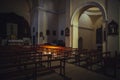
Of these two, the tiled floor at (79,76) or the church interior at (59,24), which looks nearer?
the tiled floor at (79,76)

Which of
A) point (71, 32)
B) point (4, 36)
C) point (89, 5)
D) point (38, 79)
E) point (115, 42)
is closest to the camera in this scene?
point (38, 79)

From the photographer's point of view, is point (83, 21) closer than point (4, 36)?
No

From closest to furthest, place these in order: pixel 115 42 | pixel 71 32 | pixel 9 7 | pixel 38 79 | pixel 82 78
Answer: pixel 38 79 → pixel 82 78 → pixel 115 42 → pixel 71 32 → pixel 9 7

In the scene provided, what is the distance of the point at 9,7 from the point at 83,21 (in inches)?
422

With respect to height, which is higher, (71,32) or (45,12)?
(45,12)

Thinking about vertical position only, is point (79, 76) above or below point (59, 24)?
below

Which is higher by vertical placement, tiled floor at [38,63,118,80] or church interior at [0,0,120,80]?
church interior at [0,0,120,80]

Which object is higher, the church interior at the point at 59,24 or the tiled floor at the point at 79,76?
the church interior at the point at 59,24

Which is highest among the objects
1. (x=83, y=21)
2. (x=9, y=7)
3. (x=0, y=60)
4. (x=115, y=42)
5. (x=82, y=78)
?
(x=9, y=7)

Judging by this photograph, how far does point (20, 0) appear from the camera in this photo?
918 inches

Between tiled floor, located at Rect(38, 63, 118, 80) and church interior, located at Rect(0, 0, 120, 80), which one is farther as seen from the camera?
church interior, located at Rect(0, 0, 120, 80)

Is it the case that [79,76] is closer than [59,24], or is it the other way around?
[79,76]

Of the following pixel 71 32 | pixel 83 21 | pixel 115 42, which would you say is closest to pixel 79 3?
pixel 71 32

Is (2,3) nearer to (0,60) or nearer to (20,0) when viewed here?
(20,0)
